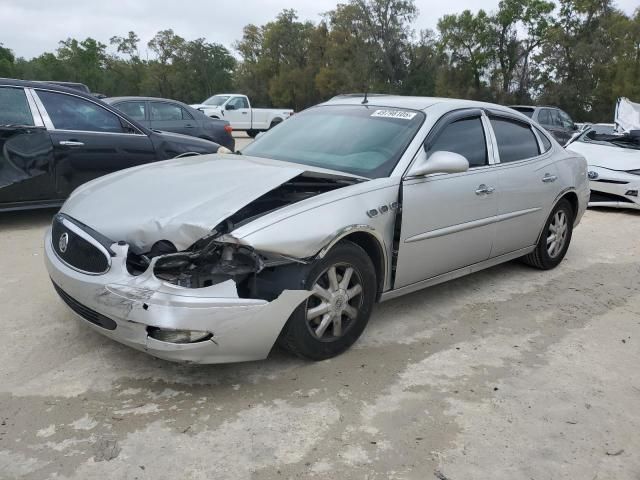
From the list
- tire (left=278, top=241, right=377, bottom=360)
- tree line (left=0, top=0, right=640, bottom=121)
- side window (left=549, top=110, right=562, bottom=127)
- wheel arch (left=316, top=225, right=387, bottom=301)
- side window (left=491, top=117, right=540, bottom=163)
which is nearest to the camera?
tire (left=278, top=241, right=377, bottom=360)

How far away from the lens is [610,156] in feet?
29.6

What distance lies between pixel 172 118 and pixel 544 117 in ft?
34.7

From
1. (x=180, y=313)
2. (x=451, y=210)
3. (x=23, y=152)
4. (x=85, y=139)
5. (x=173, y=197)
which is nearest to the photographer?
(x=180, y=313)

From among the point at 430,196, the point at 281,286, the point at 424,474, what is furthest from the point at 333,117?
the point at 424,474

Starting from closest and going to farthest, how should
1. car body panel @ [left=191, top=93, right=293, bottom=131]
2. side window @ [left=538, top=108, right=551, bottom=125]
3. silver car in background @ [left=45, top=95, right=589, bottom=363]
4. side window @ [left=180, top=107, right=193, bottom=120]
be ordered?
silver car in background @ [left=45, top=95, right=589, bottom=363]
side window @ [left=180, top=107, right=193, bottom=120]
side window @ [left=538, top=108, right=551, bottom=125]
car body panel @ [left=191, top=93, right=293, bottom=131]

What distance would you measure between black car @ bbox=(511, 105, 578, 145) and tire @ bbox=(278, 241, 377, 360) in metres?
13.5

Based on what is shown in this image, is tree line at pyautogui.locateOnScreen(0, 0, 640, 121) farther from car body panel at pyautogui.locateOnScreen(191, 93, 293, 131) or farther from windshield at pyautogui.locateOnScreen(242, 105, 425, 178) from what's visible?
windshield at pyautogui.locateOnScreen(242, 105, 425, 178)

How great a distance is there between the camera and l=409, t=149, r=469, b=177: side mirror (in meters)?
3.64

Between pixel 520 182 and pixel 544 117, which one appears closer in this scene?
pixel 520 182

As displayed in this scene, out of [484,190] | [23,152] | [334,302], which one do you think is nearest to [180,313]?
[334,302]

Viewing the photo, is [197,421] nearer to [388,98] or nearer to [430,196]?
[430,196]

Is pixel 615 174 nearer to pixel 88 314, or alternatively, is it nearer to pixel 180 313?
pixel 180 313

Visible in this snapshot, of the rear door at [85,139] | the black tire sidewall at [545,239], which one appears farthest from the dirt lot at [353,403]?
the rear door at [85,139]

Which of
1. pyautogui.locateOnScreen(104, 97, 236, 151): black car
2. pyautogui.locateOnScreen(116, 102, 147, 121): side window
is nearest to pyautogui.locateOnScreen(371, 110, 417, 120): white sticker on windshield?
pyautogui.locateOnScreen(104, 97, 236, 151): black car
